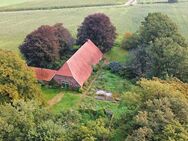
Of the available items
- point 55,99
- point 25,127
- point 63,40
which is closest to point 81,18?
point 63,40

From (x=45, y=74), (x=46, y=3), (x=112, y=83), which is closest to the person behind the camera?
(x=45, y=74)

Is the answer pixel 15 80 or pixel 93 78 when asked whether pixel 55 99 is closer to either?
pixel 93 78

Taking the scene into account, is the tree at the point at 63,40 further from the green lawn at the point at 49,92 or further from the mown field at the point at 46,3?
the mown field at the point at 46,3

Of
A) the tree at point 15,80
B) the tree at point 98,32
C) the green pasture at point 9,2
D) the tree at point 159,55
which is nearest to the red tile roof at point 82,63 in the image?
the tree at point 98,32

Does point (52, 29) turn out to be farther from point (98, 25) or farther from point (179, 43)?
point (179, 43)

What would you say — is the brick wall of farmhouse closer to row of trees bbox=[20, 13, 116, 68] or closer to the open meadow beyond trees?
the open meadow beyond trees

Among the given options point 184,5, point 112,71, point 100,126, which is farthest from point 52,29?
point 184,5
